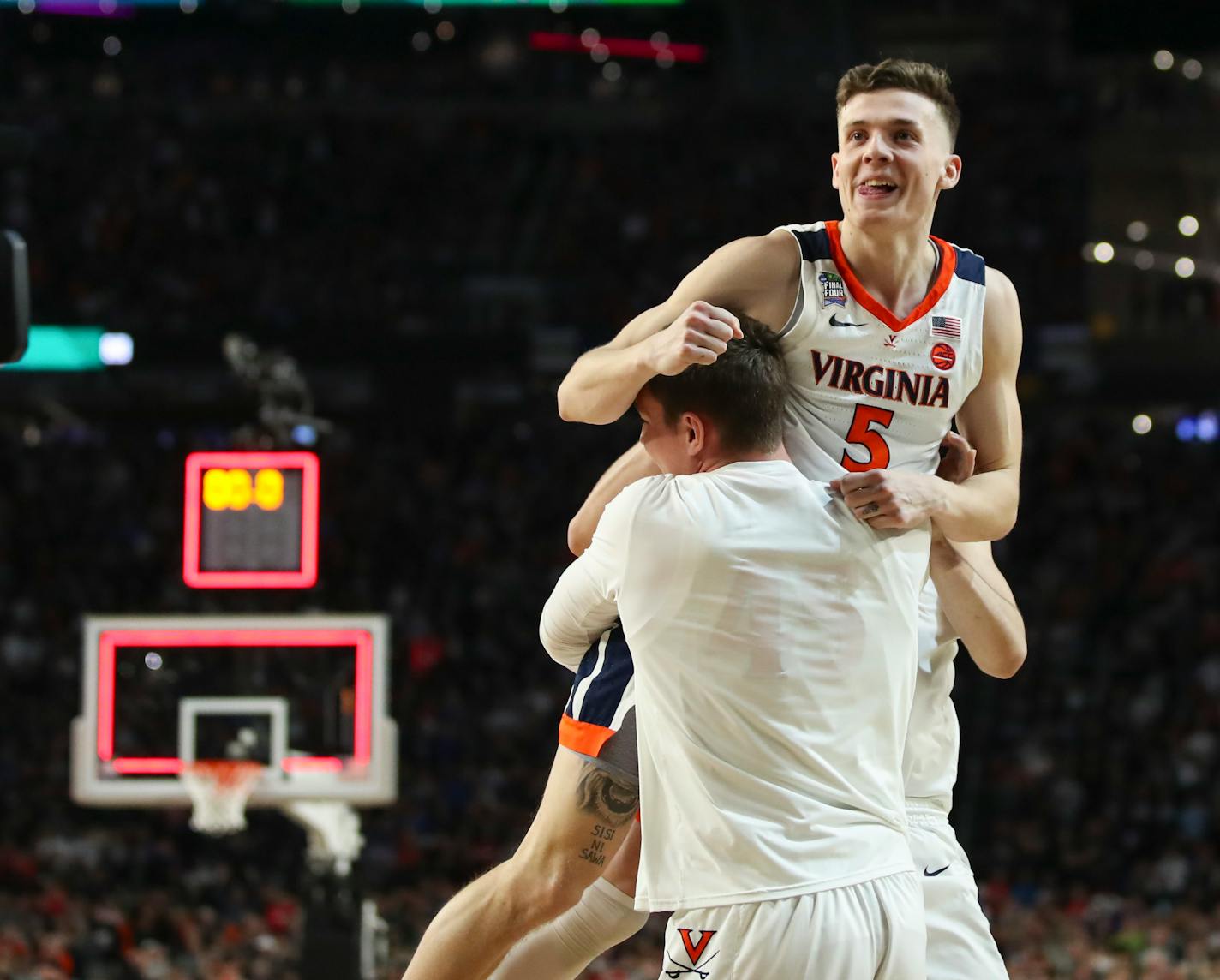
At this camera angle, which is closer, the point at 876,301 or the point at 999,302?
the point at 876,301

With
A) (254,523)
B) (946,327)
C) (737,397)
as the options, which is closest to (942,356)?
(946,327)

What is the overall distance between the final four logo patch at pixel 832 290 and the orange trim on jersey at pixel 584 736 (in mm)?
1175

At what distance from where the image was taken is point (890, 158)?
4172mm

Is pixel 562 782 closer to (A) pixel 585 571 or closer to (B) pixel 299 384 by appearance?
(A) pixel 585 571

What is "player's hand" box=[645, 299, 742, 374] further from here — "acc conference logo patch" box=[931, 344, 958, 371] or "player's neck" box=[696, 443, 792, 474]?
"acc conference logo patch" box=[931, 344, 958, 371]

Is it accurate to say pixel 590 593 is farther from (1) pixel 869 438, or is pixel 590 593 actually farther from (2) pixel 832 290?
(2) pixel 832 290

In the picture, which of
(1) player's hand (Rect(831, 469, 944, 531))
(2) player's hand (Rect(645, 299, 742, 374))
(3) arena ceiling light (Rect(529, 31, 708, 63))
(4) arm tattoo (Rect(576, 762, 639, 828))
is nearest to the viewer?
(2) player's hand (Rect(645, 299, 742, 374))

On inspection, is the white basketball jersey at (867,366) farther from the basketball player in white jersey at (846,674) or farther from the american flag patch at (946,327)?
the basketball player in white jersey at (846,674)

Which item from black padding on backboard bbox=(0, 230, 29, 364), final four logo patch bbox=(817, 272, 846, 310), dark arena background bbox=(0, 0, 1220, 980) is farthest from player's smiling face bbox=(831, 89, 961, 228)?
dark arena background bbox=(0, 0, 1220, 980)

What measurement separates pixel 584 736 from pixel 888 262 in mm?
1383

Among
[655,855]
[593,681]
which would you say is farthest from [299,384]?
[655,855]

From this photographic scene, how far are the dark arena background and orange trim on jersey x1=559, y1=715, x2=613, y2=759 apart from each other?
861cm

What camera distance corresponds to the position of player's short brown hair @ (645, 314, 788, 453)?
3455 millimetres

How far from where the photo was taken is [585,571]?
3779mm
